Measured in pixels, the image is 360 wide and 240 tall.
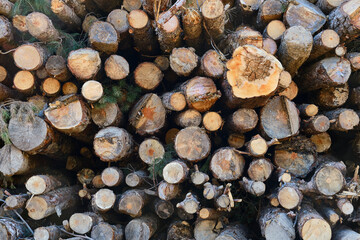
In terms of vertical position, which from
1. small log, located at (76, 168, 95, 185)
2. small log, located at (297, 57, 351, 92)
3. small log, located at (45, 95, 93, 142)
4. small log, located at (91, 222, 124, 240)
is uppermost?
small log, located at (45, 95, 93, 142)

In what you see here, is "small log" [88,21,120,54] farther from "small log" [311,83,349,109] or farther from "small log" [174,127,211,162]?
"small log" [311,83,349,109]

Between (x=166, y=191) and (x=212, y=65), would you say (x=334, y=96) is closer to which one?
(x=212, y=65)

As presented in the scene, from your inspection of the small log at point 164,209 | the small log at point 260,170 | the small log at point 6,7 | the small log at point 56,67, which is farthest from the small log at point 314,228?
the small log at point 6,7

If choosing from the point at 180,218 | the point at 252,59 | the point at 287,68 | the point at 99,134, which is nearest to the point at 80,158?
the point at 99,134

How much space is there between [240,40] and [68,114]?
220 cm

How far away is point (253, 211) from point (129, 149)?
1.65 meters

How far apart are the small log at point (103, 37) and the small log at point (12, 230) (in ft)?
7.07

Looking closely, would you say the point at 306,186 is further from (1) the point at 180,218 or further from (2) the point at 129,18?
(2) the point at 129,18

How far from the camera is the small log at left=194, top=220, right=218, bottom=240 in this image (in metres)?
3.31

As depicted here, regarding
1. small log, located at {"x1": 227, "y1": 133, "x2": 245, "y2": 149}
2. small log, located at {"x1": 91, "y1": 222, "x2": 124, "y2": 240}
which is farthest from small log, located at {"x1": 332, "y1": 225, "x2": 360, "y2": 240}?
small log, located at {"x1": 91, "y1": 222, "x2": 124, "y2": 240}

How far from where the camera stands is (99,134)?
11.3 feet

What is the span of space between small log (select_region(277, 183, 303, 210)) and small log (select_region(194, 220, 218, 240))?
31.4 inches

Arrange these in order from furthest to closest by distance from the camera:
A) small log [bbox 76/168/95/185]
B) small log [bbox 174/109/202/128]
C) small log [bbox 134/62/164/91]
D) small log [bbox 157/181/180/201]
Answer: small log [bbox 76/168/95/185] < small log [bbox 134/62/164/91] < small log [bbox 174/109/202/128] < small log [bbox 157/181/180/201]

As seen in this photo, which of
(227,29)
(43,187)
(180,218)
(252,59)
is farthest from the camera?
(227,29)
